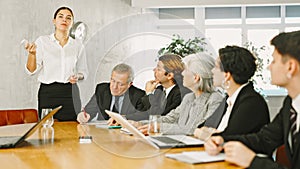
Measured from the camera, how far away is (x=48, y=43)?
475cm

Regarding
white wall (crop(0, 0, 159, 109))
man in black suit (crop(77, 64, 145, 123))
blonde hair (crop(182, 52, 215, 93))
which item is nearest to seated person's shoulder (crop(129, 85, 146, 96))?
man in black suit (crop(77, 64, 145, 123))

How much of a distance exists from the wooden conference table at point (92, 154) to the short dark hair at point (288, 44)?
20.2 inches

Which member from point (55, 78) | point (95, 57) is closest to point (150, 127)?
point (55, 78)

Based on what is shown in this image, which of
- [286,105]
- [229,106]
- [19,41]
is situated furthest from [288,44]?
[19,41]

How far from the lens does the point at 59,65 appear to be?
4.72 metres

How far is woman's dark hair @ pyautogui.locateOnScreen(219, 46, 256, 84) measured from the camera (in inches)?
101

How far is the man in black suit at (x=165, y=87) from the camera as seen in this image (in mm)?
3229

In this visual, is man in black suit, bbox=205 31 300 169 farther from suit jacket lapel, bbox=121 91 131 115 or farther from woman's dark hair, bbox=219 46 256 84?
suit jacket lapel, bbox=121 91 131 115

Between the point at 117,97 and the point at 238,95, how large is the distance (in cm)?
147

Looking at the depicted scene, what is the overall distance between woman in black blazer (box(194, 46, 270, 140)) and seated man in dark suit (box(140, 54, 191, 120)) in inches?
16.8

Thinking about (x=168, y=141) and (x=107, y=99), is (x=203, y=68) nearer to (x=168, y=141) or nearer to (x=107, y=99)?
(x=168, y=141)

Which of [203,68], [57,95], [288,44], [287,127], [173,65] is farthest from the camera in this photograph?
[57,95]

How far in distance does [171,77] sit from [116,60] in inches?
14.8

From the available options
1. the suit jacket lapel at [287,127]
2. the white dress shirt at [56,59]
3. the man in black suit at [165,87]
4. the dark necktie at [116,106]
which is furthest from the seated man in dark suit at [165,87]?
the white dress shirt at [56,59]
